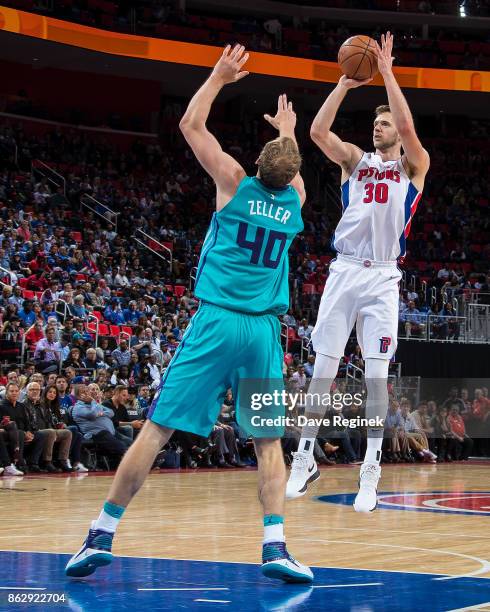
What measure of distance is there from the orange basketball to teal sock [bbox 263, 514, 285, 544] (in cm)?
320

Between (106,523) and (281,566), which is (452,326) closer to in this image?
(281,566)

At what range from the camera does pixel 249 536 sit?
8836 mm

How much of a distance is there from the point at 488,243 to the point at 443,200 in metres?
2.59

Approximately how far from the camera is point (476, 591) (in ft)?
19.9

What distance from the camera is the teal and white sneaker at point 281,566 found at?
6.14 meters

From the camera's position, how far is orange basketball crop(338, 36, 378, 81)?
7.59 metres

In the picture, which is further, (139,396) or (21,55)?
(21,55)

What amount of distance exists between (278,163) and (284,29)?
28.6 meters

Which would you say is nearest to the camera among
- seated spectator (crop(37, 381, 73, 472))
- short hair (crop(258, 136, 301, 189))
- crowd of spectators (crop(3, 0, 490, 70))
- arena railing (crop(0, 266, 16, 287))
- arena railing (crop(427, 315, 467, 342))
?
short hair (crop(258, 136, 301, 189))

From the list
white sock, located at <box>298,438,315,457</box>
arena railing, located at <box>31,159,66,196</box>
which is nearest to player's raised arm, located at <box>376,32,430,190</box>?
white sock, located at <box>298,438,315,457</box>

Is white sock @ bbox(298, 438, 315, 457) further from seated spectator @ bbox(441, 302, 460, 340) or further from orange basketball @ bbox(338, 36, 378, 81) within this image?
seated spectator @ bbox(441, 302, 460, 340)

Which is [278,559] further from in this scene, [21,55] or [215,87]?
[21,55]

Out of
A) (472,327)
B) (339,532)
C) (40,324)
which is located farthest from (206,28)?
(339,532)

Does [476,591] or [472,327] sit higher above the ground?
[472,327]
